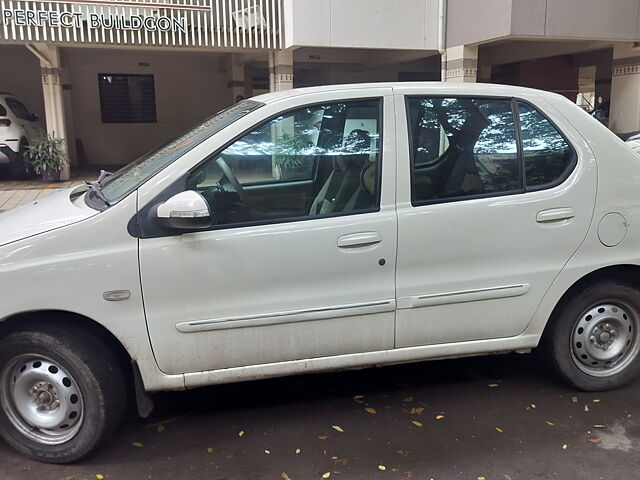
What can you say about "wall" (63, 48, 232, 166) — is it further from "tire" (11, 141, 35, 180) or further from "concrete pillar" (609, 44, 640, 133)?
"concrete pillar" (609, 44, 640, 133)

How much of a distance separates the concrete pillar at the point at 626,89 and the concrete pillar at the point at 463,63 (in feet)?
10.8

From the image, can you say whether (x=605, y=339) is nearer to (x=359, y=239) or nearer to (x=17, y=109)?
(x=359, y=239)

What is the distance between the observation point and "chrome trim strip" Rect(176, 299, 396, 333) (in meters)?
3.00

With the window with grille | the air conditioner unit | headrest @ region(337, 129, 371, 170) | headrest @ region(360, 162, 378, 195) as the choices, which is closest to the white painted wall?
the air conditioner unit

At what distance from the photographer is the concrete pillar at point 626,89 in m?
13.2

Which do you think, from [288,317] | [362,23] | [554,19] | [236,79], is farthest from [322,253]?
[236,79]

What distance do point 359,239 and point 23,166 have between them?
14.1m

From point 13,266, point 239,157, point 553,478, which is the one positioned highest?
point 239,157

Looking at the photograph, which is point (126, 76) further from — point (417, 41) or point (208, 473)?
point (208, 473)

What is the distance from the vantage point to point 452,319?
333 cm

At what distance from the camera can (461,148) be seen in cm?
339

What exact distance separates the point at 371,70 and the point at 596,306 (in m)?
16.7

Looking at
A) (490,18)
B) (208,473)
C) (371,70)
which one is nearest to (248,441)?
(208,473)

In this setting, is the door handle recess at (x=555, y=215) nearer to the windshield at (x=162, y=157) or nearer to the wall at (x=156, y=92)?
the windshield at (x=162, y=157)
